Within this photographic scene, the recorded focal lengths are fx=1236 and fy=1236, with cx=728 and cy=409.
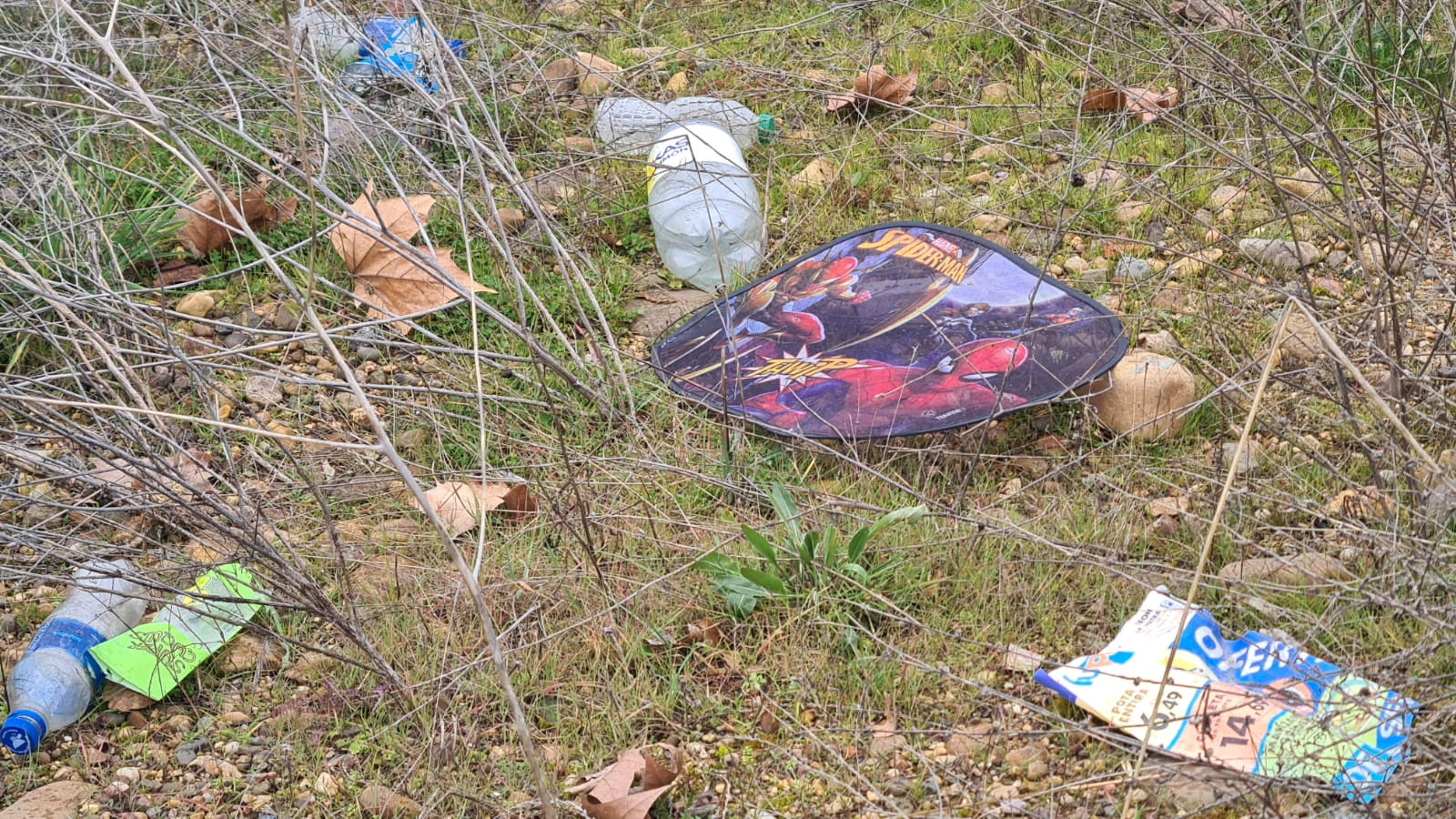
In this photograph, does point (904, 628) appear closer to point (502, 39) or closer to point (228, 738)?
point (228, 738)

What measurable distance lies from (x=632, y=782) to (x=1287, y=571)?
3.43ft

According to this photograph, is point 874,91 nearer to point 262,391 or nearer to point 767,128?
point 767,128

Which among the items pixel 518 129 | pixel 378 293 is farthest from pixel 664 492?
pixel 518 129

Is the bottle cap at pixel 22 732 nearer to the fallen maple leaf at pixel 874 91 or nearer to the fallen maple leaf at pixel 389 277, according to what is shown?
the fallen maple leaf at pixel 389 277

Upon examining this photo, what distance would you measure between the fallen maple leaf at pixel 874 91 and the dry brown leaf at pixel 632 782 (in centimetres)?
214

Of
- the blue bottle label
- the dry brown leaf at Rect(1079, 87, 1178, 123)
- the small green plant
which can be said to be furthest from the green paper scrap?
the dry brown leaf at Rect(1079, 87, 1178, 123)

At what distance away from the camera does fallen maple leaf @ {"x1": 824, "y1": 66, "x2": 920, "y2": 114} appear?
11.2ft

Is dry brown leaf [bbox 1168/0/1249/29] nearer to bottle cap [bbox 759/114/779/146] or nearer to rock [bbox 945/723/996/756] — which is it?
bottle cap [bbox 759/114/779/146]

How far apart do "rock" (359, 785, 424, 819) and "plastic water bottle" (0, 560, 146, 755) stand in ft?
1.68

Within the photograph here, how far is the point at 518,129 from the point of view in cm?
340

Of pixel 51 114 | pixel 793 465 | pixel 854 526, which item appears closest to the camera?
pixel 854 526

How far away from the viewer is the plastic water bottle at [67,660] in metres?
1.89

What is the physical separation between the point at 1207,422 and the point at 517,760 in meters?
1.38

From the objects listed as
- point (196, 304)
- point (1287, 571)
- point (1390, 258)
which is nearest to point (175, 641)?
point (196, 304)
